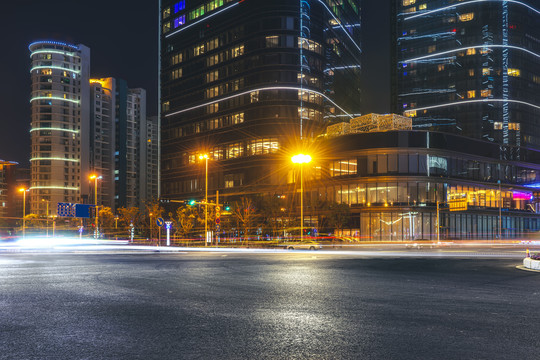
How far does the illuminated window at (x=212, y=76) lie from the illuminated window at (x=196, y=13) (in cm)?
1409

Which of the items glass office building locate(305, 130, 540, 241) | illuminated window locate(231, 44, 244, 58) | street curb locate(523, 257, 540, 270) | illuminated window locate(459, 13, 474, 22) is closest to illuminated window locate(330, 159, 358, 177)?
glass office building locate(305, 130, 540, 241)

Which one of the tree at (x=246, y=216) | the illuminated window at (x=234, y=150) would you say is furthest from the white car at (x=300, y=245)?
the illuminated window at (x=234, y=150)

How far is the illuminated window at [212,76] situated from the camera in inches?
3863

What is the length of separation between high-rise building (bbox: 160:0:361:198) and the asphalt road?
232 feet

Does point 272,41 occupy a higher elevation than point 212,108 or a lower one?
higher

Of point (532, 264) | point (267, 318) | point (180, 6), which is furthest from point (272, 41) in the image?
point (267, 318)

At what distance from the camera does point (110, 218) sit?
367 ft

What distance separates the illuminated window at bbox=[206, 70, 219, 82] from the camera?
98125mm

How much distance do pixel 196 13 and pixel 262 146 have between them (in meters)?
37.2

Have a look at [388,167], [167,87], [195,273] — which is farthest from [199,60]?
[195,273]

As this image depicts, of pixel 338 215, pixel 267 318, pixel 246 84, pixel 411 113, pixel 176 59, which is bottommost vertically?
pixel 267 318

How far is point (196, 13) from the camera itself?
343 feet

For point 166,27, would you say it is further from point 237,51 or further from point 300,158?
point 300,158

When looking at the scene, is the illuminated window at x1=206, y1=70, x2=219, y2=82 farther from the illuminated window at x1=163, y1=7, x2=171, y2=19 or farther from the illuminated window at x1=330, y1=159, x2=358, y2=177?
the illuminated window at x1=330, y1=159, x2=358, y2=177
